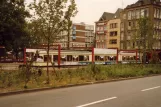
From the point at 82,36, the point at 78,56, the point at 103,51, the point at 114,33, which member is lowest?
the point at 78,56

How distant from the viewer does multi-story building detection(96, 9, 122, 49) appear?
303 ft

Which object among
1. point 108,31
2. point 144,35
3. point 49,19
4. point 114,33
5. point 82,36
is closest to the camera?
point 49,19

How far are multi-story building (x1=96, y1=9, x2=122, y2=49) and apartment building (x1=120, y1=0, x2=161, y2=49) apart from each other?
2648mm

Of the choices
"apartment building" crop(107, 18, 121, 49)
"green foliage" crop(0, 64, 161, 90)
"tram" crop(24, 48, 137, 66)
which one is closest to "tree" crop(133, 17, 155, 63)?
"tram" crop(24, 48, 137, 66)

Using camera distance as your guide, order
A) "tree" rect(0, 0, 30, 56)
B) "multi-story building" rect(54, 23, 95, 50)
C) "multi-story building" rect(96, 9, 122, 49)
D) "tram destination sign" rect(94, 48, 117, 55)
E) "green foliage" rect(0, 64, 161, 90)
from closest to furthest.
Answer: "green foliage" rect(0, 64, 161, 90) < "tree" rect(0, 0, 30, 56) < "tram destination sign" rect(94, 48, 117, 55) < "multi-story building" rect(96, 9, 122, 49) < "multi-story building" rect(54, 23, 95, 50)

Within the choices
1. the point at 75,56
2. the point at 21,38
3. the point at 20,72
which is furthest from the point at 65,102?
the point at 21,38

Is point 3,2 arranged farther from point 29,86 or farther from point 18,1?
point 29,86

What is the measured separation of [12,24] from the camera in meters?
40.6

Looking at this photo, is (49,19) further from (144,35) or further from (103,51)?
(103,51)

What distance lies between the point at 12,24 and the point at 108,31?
60.1 metres

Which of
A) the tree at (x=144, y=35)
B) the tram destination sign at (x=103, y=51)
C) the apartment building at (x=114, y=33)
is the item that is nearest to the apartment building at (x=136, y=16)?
the apartment building at (x=114, y=33)

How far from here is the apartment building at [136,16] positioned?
270 ft

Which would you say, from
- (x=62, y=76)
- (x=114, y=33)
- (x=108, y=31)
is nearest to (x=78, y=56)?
(x=62, y=76)

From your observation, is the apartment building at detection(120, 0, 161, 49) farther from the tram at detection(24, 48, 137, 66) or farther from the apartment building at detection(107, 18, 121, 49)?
the tram at detection(24, 48, 137, 66)
